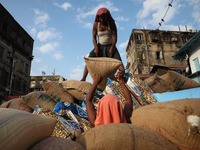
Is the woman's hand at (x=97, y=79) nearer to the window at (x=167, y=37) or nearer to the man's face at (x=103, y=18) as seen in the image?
the man's face at (x=103, y=18)

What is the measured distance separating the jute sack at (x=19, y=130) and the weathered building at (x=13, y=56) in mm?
15822

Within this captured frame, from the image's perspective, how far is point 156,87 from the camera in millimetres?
2271

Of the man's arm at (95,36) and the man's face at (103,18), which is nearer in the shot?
the man's face at (103,18)

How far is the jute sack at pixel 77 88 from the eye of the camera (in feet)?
7.46

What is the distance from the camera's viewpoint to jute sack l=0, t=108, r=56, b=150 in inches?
21.2

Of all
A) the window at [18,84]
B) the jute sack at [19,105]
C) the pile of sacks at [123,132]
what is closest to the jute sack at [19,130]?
the pile of sacks at [123,132]

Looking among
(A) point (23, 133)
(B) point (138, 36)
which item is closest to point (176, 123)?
(A) point (23, 133)

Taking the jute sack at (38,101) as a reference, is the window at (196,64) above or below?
above

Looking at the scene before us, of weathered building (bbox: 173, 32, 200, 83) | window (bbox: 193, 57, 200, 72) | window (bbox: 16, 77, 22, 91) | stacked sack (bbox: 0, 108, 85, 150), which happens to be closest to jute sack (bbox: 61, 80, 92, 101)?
stacked sack (bbox: 0, 108, 85, 150)

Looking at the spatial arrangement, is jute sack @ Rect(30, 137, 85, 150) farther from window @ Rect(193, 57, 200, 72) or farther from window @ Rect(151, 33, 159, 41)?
window @ Rect(151, 33, 159, 41)

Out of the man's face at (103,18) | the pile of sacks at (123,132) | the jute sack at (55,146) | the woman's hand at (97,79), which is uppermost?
the man's face at (103,18)

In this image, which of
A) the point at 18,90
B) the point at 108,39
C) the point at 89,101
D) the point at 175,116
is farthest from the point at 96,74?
the point at 18,90

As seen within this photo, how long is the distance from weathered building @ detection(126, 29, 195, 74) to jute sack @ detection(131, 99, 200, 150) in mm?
17625

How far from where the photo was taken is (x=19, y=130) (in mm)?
601
